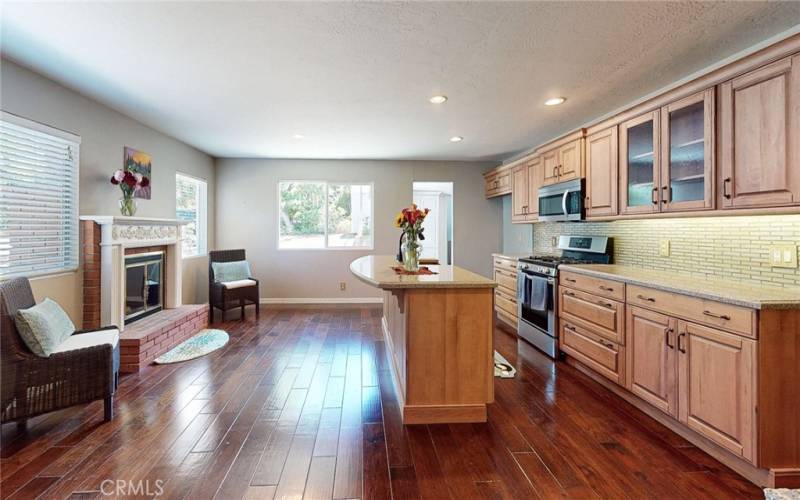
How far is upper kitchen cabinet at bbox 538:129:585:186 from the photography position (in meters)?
3.69

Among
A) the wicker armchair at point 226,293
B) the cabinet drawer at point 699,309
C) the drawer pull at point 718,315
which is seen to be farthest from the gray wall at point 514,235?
the wicker armchair at point 226,293

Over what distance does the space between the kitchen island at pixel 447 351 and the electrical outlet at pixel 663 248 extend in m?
1.69

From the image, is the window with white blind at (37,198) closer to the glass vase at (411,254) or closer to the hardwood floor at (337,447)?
the hardwood floor at (337,447)

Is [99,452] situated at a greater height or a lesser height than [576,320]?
lesser

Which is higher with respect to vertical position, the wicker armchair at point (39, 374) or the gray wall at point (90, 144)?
the gray wall at point (90, 144)

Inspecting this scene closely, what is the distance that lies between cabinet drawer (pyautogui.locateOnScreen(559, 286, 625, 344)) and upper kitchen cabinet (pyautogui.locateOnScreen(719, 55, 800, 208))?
0.96 metres

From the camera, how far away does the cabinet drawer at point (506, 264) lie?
454 cm

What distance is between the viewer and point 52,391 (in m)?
2.25

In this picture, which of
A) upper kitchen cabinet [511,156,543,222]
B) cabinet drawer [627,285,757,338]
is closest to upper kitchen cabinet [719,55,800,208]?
cabinet drawer [627,285,757,338]

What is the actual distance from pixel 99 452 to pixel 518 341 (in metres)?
3.67

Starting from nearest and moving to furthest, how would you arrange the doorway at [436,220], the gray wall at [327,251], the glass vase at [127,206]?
1. the glass vase at [127,206]
2. the gray wall at [327,251]
3. the doorway at [436,220]

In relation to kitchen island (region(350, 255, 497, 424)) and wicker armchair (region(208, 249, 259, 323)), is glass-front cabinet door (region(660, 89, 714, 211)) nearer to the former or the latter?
kitchen island (region(350, 255, 497, 424))

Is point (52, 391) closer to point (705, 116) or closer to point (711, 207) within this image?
point (711, 207)

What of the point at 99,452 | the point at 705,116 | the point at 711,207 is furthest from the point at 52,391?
the point at 705,116
